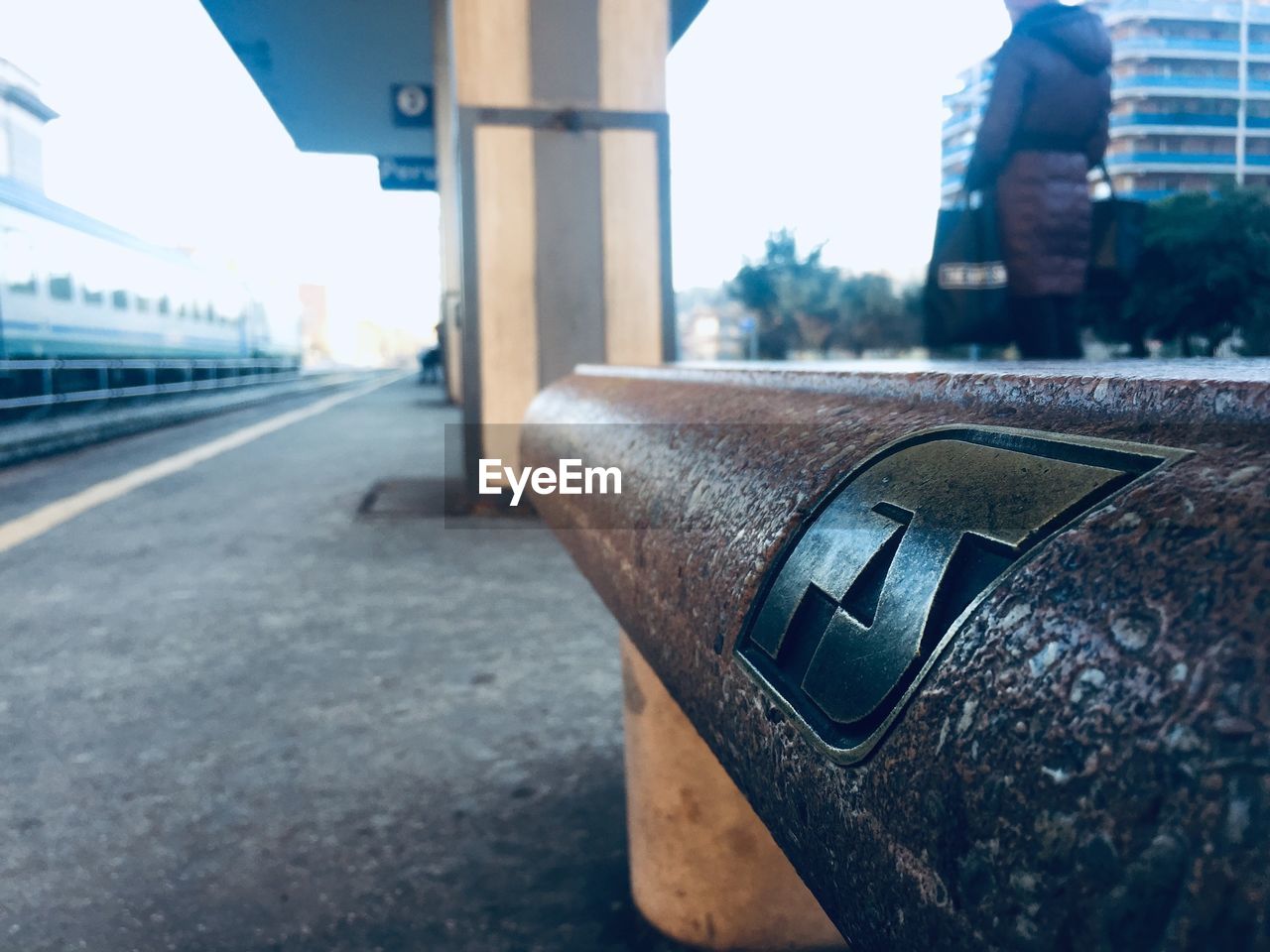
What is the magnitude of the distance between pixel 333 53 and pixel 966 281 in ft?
29.5

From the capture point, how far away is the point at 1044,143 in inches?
109

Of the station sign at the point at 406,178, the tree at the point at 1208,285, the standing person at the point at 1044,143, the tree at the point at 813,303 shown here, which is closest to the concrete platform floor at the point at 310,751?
the standing person at the point at 1044,143

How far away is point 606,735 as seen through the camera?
6.22ft

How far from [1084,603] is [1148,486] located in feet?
0.14

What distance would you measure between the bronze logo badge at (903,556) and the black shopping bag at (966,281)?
246cm

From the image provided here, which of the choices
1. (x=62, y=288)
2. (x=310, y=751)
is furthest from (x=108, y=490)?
(x=62, y=288)

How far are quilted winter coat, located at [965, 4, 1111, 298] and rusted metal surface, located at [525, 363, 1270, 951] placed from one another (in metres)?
2.55

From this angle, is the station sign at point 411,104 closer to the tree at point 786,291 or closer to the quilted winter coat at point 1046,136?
the quilted winter coat at point 1046,136

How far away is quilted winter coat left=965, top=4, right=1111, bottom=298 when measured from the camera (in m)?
2.70

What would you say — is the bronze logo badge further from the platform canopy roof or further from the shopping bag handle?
the platform canopy roof

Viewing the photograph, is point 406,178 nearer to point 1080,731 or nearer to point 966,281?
point 966,281

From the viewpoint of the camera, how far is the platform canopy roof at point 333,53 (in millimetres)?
8375

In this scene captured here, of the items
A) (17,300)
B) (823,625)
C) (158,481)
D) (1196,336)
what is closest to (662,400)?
(823,625)

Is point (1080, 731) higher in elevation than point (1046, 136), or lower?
lower
